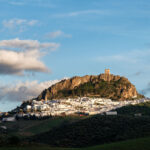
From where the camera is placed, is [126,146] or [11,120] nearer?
[126,146]

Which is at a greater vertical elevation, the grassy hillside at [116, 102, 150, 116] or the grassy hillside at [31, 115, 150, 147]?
the grassy hillside at [116, 102, 150, 116]

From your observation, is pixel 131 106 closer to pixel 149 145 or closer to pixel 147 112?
pixel 147 112

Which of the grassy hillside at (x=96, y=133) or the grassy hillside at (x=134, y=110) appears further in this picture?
the grassy hillside at (x=134, y=110)

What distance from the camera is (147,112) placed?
509 feet

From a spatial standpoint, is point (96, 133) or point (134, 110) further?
point (134, 110)

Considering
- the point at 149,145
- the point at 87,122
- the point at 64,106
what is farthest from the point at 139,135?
the point at 64,106

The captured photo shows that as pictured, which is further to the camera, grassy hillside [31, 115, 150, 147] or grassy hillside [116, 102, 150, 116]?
grassy hillside [116, 102, 150, 116]

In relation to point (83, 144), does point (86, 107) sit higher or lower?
higher

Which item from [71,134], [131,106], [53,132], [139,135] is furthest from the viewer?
[131,106]

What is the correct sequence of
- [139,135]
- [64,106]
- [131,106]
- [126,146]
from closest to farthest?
[126,146], [139,135], [131,106], [64,106]

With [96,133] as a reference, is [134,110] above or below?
above

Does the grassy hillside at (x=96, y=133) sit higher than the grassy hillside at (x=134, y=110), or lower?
lower

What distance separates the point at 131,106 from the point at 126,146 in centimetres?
12585

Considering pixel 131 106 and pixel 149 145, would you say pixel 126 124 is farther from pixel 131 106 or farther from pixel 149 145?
pixel 131 106
